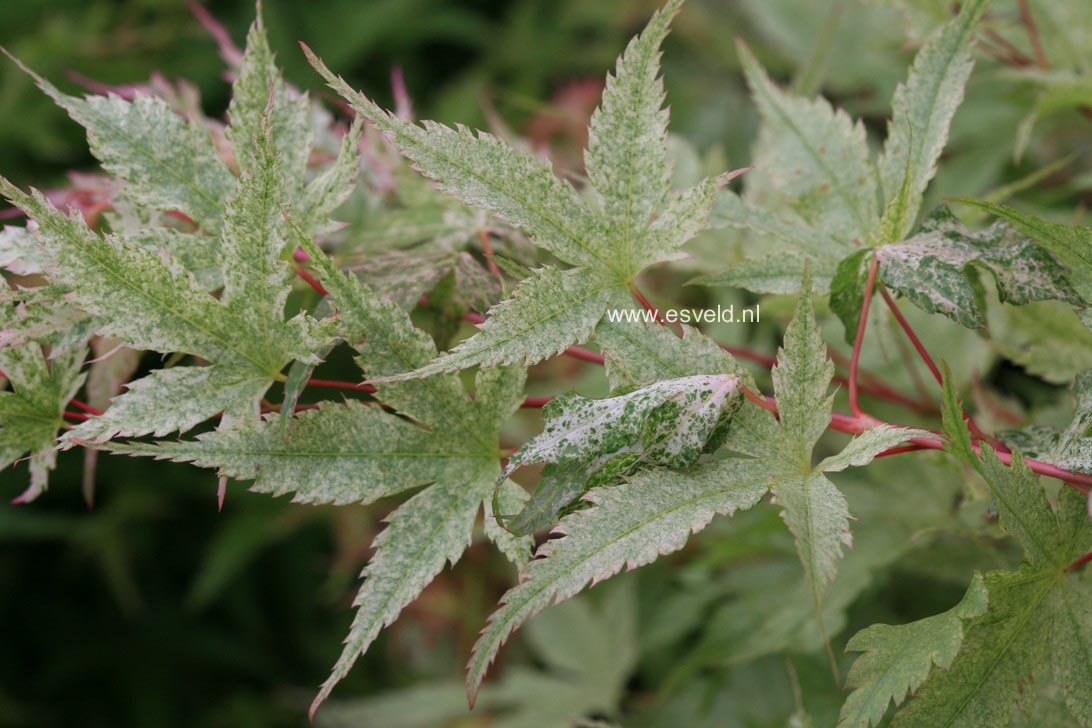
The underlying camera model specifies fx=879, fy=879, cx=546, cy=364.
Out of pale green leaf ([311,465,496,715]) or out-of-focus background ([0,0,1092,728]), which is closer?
pale green leaf ([311,465,496,715])

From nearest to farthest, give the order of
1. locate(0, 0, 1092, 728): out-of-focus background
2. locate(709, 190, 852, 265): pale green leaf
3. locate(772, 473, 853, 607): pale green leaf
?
locate(772, 473, 853, 607): pale green leaf, locate(709, 190, 852, 265): pale green leaf, locate(0, 0, 1092, 728): out-of-focus background

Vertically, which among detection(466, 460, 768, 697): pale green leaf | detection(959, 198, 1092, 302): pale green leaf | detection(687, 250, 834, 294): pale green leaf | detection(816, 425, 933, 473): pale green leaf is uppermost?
detection(959, 198, 1092, 302): pale green leaf

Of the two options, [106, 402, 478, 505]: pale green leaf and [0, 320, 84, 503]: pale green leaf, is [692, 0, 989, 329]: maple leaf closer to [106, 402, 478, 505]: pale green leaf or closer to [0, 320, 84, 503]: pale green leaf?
[106, 402, 478, 505]: pale green leaf

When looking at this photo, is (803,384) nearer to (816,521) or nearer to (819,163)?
(816,521)

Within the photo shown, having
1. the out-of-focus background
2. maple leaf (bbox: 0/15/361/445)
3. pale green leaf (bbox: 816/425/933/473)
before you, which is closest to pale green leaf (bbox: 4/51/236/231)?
maple leaf (bbox: 0/15/361/445)

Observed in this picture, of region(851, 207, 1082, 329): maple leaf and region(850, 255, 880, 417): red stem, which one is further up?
region(851, 207, 1082, 329): maple leaf

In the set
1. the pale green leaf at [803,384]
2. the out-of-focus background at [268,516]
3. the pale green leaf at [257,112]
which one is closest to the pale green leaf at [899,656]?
the pale green leaf at [803,384]

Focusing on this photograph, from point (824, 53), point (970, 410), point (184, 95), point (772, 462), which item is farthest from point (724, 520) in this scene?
point (184, 95)

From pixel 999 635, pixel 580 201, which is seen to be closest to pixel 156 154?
pixel 580 201

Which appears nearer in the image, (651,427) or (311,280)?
(651,427)
